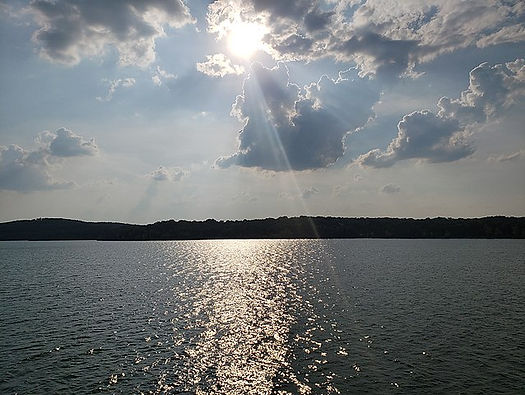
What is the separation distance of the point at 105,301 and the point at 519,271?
318 ft

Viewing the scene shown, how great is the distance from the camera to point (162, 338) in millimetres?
44469

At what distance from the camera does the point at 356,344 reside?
4159 centimetres

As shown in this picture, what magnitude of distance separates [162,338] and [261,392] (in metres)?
17.7

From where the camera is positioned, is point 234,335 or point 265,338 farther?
point 234,335

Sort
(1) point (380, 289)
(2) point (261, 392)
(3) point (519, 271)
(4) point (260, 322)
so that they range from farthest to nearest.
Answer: (3) point (519, 271), (1) point (380, 289), (4) point (260, 322), (2) point (261, 392)

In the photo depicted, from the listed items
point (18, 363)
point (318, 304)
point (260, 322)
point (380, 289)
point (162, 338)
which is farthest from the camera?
point (380, 289)

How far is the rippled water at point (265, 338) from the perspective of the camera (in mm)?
32312

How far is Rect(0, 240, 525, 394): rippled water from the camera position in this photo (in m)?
32.3

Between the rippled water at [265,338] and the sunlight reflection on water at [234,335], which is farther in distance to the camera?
the sunlight reflection on water at [234,335]

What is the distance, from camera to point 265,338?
145 ft

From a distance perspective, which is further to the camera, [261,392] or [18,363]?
[18,363]

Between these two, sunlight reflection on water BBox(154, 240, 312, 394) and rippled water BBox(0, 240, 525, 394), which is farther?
sunlight reflection on water BBox(154, 240, 312, 394)

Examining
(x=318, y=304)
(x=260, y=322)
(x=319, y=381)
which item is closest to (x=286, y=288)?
(x=318, y=304)

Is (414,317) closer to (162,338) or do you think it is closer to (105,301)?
(162,338)
